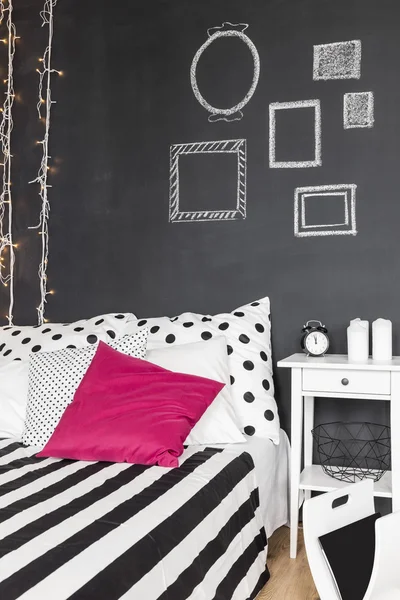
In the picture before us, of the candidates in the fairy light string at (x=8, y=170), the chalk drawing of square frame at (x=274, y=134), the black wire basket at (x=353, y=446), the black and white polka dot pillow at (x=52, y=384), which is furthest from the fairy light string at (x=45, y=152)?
the black wire basket at (x=353, y=446)

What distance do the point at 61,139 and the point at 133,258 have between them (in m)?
0.72

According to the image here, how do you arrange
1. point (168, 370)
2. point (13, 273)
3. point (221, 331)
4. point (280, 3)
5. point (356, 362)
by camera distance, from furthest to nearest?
point (13, 273)
point (280, 3)
point (221, 331)
point (356, 362)
point (168, 370)

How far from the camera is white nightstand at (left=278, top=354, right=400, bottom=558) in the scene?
221 cm

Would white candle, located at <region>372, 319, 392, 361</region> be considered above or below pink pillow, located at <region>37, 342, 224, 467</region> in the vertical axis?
above

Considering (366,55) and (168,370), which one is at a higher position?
(366,55)

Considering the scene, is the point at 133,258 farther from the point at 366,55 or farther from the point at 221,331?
the point at 366,55

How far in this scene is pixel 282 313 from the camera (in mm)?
2713

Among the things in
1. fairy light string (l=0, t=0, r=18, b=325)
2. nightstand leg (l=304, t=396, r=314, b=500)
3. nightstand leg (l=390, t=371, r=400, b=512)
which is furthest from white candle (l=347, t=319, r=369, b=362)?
fairy light string (l=0, t=0, r=18, b=325)

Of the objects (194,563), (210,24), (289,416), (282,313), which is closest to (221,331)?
(282,313)

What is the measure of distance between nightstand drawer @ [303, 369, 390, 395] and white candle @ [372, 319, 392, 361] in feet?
0.36

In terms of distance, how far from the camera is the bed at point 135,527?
1135 millimetres

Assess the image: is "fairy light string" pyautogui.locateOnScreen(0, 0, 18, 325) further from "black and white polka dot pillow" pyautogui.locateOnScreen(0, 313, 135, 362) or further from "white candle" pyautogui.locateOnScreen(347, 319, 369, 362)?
"white candle" pyautogui.locateOnScreen(347, 319, 369, 362)

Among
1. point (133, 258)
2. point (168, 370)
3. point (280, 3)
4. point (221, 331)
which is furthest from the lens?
point (133, 258)

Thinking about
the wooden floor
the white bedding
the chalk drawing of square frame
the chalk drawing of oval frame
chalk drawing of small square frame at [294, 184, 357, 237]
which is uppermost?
the chalk drawing of oval frame
